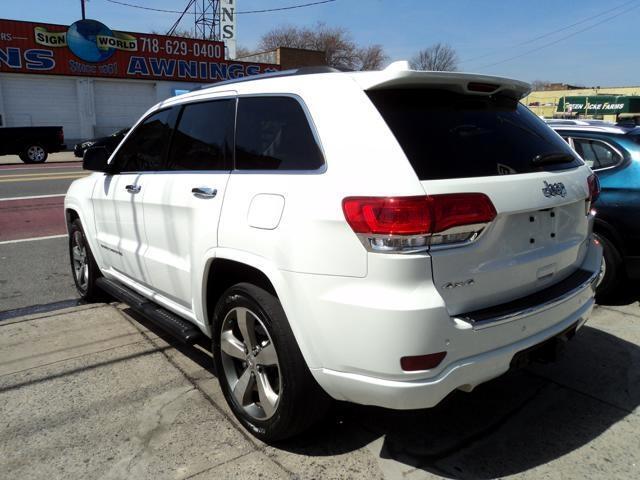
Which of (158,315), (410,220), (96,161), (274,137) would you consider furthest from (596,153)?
(96,161)

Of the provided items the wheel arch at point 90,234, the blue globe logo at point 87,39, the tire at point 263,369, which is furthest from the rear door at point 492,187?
the blue globe logo at point 87,39

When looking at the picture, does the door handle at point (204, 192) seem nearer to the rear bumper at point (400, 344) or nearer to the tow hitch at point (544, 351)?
the rear bumper at point (400, 344)

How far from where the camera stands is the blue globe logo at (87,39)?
3281 centimetres

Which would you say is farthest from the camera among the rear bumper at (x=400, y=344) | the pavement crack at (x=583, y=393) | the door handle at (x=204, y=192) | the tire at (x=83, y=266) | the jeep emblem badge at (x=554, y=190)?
the tire at (x=83, y=266)

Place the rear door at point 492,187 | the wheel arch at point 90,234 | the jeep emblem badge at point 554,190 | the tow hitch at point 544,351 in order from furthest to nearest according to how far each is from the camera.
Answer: the wheel arch at point 90,234 → the jeep emblem badge at point 554,190 → the tow hitch at point 544,351 → the rear door at point 492,187

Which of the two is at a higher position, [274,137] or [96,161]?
[274,137]

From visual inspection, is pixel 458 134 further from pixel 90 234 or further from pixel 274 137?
pixel 90 234

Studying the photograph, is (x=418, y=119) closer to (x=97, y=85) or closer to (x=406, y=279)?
(x=406, y=279)

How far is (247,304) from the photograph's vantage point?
287 cm

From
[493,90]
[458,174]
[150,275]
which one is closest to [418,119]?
[458,174]

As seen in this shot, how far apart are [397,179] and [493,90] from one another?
1050 mm

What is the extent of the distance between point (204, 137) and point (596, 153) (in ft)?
12.9

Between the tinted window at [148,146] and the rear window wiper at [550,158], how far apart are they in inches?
96.1

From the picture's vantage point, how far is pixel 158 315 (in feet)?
12.5
